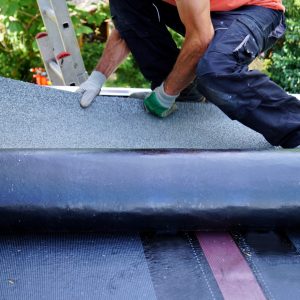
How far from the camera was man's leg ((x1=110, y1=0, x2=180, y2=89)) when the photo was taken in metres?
1.88

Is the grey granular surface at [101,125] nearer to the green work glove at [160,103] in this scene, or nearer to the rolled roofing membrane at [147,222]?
the green work glove at [160,103]

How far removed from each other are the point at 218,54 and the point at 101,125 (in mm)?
489

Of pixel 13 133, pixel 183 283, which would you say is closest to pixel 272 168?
pixel 183 283

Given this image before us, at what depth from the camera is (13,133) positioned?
59.8 inches

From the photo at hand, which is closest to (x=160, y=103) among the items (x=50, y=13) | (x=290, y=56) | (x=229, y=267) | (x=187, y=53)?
(x=187, y=53)

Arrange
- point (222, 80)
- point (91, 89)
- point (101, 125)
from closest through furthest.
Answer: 1. point (222, 80)
2. point (101, 125)
3. point (91, 89)

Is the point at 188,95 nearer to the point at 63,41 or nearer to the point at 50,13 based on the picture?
the point at 63,41

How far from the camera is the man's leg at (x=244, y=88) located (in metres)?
1.53

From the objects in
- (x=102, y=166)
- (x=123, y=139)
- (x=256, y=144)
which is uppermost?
(x=102, y=166)

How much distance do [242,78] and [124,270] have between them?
0.79m

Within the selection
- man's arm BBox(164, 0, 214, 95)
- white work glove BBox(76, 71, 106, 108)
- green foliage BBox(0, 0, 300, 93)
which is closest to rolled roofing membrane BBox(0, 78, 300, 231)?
man's arm BBox(164, 0, 214, 95)

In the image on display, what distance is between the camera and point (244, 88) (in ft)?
5.05

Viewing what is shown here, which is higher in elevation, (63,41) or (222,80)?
(222,80)

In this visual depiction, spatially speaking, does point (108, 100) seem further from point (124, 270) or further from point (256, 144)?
point (124, 270)
